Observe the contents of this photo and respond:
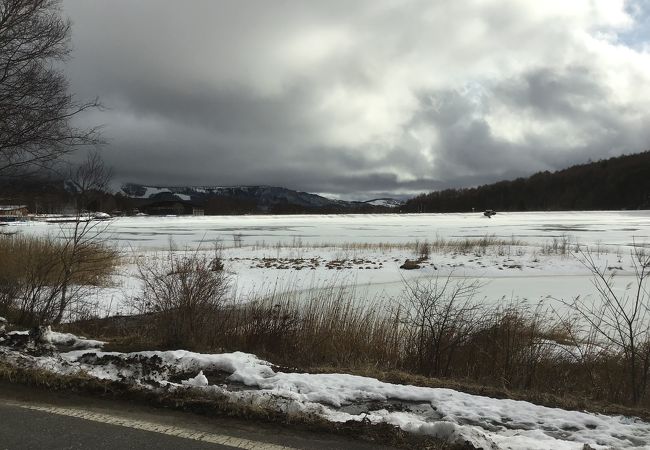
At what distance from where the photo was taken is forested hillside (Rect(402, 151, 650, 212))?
13688cm

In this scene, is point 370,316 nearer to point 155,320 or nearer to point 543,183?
point 155,320

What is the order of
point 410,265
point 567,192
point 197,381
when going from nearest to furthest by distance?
point 197,381 → point 410,265 → point 567,192

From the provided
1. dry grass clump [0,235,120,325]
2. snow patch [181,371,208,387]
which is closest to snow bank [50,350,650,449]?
snow patch [181,371,208,387]

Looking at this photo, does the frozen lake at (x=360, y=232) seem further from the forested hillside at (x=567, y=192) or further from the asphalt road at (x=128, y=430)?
the forested hillside at (x=567, y=192)

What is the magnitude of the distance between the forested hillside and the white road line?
142m

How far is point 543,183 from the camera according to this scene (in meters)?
164

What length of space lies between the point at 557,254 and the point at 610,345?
751 inches

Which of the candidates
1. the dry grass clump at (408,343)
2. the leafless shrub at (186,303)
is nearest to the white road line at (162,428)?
the dry grass clump at (408,343)

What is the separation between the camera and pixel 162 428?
3.57 m

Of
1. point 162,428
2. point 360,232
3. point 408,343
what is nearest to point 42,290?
point 162,428

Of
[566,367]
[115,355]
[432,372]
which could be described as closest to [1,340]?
[115,355]

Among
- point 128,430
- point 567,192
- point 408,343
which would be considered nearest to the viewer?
point 128,430

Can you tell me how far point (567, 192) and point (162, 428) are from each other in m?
166

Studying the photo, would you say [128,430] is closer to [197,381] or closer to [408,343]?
[197,381]
